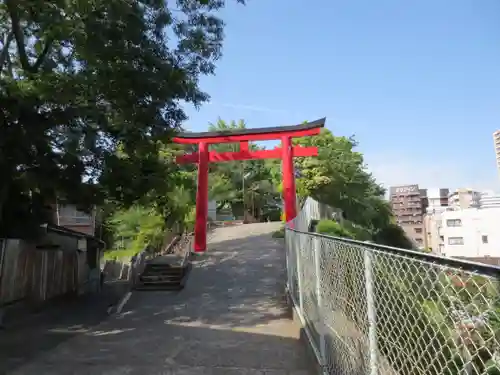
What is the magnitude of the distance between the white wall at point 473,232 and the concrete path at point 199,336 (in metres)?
34.2

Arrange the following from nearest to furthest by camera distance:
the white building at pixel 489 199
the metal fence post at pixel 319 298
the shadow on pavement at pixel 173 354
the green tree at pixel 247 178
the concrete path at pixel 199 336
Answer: the metal fence post at pixel 319 298, the shadow on pavement at pixel 173 354, the concrete path at pixel 199 336, the green tree at pixel 247 178, the white building at pixel 489 199

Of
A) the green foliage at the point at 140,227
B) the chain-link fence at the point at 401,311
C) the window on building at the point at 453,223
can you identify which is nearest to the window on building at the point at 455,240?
the window on building at the point at 453,223

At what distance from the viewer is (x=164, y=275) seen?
12469 millimetres

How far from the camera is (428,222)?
52.8 metres

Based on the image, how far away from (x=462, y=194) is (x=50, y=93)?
221ft

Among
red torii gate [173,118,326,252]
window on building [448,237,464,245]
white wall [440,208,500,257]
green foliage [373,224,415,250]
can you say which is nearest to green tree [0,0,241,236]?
red torii gate [173,118,326,252]

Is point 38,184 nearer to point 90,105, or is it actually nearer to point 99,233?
point 90,105

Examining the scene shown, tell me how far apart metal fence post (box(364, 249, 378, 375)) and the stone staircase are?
9.47 m

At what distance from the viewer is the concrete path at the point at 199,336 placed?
4897 mm

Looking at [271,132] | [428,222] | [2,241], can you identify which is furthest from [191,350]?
[428,222]

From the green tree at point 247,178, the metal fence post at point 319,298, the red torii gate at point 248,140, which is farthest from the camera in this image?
the green tree at point 247,178

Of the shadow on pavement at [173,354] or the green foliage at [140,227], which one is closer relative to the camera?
the shadow on pavement at [173,354]

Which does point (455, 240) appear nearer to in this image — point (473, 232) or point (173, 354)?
point (473, 232)

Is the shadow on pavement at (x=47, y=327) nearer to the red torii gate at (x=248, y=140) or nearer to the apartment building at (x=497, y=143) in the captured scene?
the red torii gate at (x=248, y=140)
